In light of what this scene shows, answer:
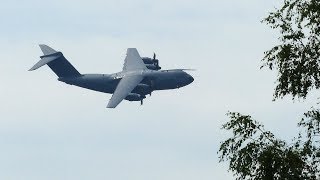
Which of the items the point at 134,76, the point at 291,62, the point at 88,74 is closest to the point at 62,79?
the point at 88,74

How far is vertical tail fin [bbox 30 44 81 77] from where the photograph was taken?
128 m

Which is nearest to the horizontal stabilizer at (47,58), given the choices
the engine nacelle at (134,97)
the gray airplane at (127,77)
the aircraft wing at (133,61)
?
the gray airplane at (127,77)

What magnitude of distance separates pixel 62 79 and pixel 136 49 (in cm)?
1437

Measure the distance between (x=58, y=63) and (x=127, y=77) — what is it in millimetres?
12940

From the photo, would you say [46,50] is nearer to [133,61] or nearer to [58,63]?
[58,63]

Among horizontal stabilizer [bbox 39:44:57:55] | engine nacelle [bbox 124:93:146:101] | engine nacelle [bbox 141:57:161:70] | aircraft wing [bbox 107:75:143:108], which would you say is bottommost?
engine nacelle [bbox 124:93:146:101]

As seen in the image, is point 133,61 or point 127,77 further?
point 133,61

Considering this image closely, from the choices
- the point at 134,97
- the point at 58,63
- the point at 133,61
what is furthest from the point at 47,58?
the point at 134,97

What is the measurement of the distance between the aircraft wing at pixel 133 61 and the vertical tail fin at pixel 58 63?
9244mm

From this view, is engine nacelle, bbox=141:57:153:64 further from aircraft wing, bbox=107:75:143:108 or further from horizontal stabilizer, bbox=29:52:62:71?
horizontal stabilizer, bbox=29:52:62:71

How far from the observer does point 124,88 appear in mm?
119875

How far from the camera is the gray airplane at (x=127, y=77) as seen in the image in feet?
381

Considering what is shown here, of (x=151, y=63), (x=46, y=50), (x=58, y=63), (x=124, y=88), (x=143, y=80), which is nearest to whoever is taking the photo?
(x=124, y=88)

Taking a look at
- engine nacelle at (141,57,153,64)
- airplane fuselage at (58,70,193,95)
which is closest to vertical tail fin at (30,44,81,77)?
airplane fuselage at (58,70,193,95)
